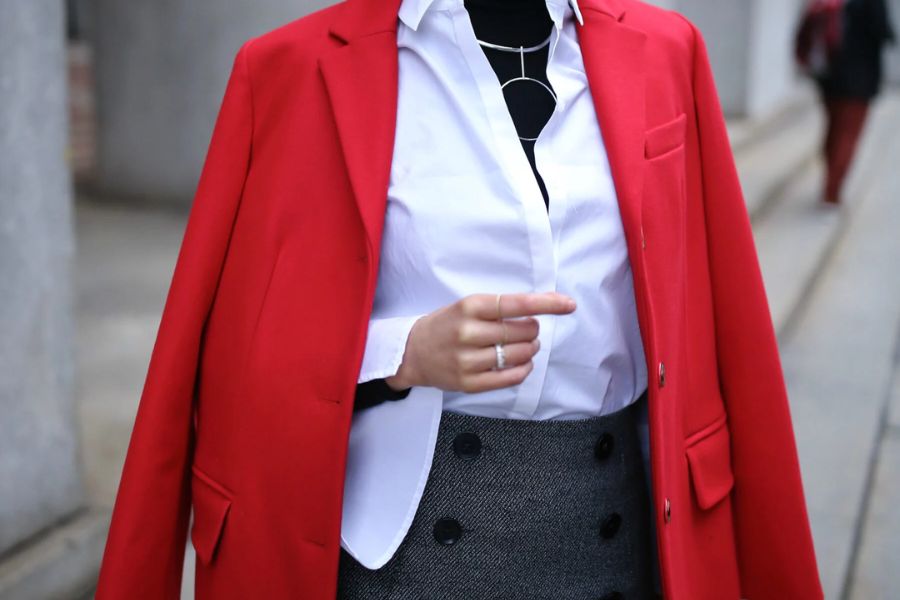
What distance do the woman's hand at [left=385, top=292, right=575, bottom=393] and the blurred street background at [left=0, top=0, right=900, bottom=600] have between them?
182cm

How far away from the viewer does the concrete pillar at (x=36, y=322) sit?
2742mm

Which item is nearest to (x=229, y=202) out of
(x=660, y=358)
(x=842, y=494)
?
(x=660, y=358)

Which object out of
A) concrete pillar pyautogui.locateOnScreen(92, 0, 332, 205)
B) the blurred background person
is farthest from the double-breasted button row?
the blurred background person

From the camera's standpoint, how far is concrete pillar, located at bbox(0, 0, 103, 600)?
9.00ft

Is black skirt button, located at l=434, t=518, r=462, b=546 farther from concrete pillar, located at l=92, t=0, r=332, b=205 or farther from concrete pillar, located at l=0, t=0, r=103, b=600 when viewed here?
concrete pillar, located at l=92, t=0, r=332, b=205

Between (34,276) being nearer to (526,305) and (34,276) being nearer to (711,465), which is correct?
(711,465)

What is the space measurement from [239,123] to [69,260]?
162 centimetres

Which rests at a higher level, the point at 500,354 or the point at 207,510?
the point at 500,354

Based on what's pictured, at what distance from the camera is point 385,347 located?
1406 mm

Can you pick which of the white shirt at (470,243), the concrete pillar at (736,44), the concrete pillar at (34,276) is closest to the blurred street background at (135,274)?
the concrete pillar at (34,276)

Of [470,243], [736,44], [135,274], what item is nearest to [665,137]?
[470,243]

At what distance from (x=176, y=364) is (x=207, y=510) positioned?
21 cm

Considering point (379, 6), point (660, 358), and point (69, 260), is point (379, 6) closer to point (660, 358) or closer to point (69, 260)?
point (660, 358)

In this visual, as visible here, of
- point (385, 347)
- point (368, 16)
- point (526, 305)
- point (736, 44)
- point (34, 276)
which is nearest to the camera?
point (526, 305)
